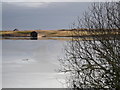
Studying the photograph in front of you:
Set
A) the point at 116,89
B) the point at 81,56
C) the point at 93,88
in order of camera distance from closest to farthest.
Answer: the point at 116,89
the point at 93,88
the point at 81,56

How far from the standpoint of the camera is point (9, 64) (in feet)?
104

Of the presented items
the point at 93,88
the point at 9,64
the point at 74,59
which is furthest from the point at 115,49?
the point at 9,64

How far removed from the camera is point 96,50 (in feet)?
43.3

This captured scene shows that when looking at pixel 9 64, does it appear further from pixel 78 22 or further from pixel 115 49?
pixel 115 49

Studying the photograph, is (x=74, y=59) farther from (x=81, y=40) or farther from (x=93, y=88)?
(x=93, y=88)

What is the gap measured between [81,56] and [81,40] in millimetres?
922

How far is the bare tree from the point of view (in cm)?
1173

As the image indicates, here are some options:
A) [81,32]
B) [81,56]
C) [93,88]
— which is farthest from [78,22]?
[93,88]

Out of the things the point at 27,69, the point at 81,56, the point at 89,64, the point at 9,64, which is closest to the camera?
the point at 89,64

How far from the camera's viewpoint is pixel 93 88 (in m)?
11.8

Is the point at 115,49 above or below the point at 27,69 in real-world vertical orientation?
above

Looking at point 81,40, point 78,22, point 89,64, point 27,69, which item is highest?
point 78,22

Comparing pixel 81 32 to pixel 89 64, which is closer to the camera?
pixel 89 64

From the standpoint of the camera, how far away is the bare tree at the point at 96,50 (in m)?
11.7
